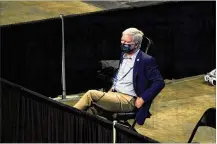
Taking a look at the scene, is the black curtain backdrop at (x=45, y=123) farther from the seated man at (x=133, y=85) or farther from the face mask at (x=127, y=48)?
the face mask at (x=127, y=48)

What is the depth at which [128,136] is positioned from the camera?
6473 mm

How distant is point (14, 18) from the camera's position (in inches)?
519

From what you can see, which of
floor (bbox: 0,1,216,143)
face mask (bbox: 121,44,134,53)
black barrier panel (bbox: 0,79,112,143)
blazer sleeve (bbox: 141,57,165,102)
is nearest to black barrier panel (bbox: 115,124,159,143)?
black barrier panel (bbox: 0,79,112,143)

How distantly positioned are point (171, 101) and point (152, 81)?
3248 millimetres

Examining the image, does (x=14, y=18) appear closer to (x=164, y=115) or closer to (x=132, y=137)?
(x=164, y=115)

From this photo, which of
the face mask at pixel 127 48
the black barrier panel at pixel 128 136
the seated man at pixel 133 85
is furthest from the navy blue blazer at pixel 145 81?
the black barrier panel at pixel 128 136

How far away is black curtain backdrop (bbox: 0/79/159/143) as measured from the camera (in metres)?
6.89

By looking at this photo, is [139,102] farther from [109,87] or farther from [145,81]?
[109,87]

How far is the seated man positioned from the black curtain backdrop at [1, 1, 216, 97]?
8.13 ft

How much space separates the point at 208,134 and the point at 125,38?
7.35 ft

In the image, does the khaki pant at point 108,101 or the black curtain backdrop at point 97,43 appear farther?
the black curtain backdrop at point 97,43

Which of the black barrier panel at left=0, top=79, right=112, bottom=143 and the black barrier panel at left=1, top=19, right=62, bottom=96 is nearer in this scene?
the black barrier panel at left=0, top=79, right=112, bottom=143

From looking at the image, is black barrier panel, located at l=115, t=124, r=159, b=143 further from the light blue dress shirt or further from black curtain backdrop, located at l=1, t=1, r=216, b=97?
black curtain backdrop, located at l=1, t=1, r=216, b=97

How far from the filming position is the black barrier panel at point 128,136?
20.6ft
